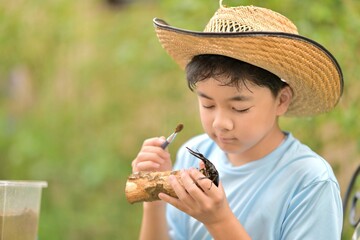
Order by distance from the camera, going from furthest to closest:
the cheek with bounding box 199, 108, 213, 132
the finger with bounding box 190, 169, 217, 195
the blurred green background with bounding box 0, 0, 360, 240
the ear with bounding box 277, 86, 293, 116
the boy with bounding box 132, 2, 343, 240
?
the blurred green background with bounding box 0, 0, 360, 240
the ear with bounding box 277, 86, 293, 116
the cheek with bounding box 199, 108, 213, 132
the boy with bounding box 132, 2, 343, 240
the finger with bounding box 190, 169, 217, 195

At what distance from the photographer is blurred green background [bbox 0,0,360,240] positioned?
14.3 feet

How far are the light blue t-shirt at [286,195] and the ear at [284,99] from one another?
12 centimetres

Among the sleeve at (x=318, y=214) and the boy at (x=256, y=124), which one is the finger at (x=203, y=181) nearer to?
the boy at (x=256, y=124)

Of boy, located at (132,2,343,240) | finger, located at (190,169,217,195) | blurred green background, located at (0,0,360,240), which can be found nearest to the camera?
finger, located at (190,169,217,195)

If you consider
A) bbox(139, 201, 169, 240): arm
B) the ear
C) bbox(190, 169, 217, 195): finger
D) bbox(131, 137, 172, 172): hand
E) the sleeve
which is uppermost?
the ear

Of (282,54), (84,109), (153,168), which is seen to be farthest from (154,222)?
(84,109)

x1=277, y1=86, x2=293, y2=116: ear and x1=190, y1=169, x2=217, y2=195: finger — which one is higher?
x1=277, y1=86, x2=293, y2=116: ear

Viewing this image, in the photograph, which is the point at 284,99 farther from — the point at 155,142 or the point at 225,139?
the point at 155,142

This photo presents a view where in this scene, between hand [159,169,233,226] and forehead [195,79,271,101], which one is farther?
forehead [195,79,271,101]

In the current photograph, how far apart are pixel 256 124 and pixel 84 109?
108 inches

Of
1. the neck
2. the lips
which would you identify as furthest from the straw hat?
the lips

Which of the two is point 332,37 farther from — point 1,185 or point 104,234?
point 104,234

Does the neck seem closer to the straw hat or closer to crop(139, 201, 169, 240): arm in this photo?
the straw hat

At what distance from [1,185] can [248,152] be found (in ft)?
2.48
